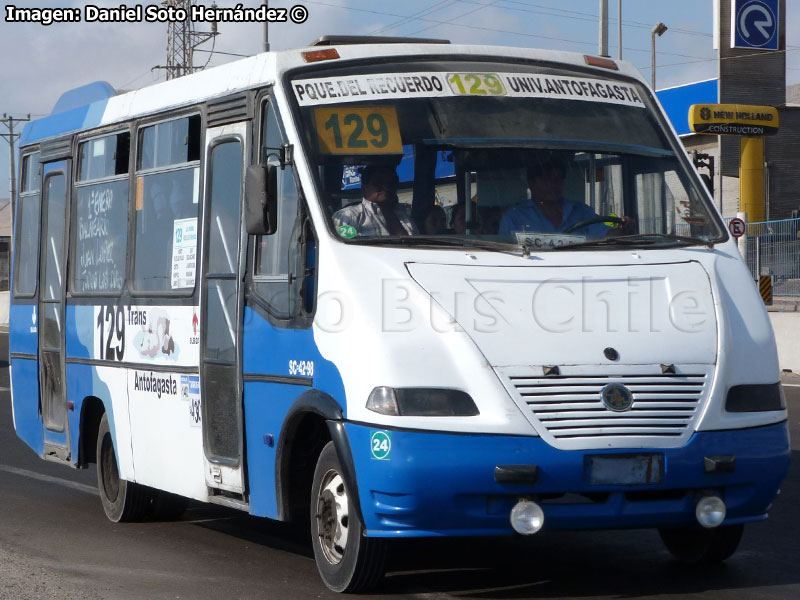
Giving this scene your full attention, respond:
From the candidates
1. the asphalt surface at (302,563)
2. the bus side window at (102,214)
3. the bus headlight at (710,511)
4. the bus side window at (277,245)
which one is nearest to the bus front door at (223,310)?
the bus side window at (277,245)

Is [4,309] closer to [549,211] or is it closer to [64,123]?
[64,123]

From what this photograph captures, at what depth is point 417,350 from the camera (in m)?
6.27

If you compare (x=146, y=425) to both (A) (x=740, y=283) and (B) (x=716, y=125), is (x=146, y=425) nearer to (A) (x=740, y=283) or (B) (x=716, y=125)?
(A) (x=740, y=283)

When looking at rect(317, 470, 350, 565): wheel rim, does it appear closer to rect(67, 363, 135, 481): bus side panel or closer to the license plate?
the license plate

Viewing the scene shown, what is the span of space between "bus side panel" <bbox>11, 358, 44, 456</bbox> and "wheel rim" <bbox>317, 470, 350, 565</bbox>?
4530mm

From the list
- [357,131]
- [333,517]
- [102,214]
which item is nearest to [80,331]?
[102,214]

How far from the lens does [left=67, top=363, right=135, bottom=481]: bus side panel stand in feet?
30.3

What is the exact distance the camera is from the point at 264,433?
23.9 feet

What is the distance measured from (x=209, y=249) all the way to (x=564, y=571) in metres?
2.66

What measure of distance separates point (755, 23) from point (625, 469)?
3281cm

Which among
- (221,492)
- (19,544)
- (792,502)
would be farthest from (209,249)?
(792,502)

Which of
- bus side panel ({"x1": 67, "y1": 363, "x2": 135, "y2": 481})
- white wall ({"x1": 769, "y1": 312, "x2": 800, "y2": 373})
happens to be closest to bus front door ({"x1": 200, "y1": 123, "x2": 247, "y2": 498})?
bus side panel ({"x1": 67, "y1": 363, "x2": 135, "y2": 481})

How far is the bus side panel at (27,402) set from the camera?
10828mm

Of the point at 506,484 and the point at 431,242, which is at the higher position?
the point at 431,242
